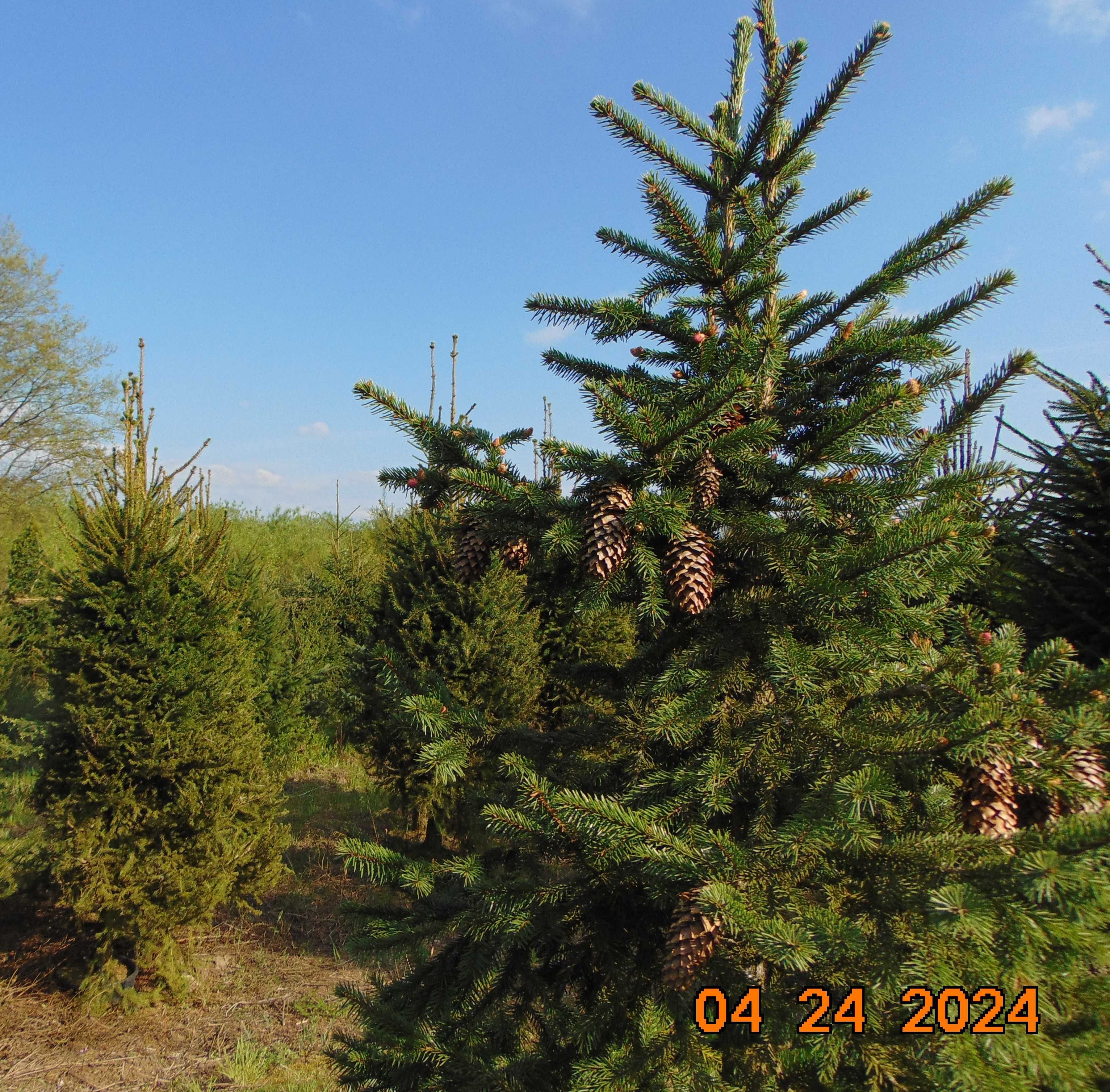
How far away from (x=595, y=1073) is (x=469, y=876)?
0.50m

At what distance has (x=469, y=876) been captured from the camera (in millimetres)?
1743

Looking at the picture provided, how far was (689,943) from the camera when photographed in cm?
137

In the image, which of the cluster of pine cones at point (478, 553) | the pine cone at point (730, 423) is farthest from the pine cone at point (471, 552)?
the pine cone at point (730, 423)

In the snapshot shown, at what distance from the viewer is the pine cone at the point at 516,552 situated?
73.7 inches

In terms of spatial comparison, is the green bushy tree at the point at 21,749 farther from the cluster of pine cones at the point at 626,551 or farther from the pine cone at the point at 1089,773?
the pine cone at the point at 1089,773

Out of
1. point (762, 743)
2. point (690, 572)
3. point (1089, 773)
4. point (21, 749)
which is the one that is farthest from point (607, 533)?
point (21, 749)

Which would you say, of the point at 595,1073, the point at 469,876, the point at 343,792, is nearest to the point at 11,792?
the point at 343,792

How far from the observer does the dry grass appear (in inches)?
175

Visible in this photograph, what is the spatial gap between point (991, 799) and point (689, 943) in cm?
65

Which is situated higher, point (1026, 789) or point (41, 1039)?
point (1026, 789)

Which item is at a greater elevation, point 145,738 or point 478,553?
point 478,553

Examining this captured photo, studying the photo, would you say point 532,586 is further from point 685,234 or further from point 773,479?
point 685,234
